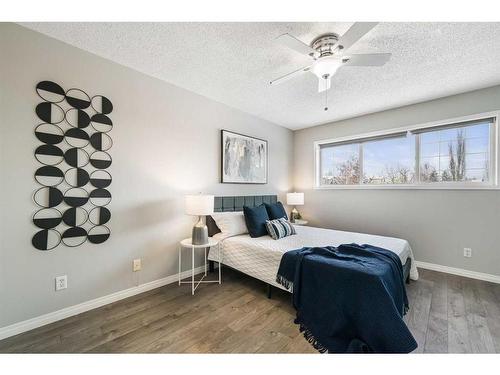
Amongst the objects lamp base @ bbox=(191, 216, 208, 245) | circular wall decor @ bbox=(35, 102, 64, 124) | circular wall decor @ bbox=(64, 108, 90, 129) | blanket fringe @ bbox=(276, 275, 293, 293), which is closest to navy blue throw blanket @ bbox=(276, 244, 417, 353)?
blanket fringe @ bbox=(276, 275, 293, 293)

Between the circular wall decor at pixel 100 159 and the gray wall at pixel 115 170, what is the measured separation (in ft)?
0.24

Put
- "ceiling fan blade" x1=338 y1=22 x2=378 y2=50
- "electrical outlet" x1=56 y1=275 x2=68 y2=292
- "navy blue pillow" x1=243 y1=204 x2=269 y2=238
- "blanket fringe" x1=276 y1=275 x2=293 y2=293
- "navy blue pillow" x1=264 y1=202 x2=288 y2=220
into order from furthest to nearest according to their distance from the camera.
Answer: "navy blue pillow" x1=264 y1=202 x2=288 y2=220 → "navy blue pillow" x1=243 y1=204 x2=269 y2=238 → "blanket fringe" x1=276 y1=275 x2=293 y2=293 → "electrical outlet" x1=56 y1=275 x2=68 y2=292 → "ceiling fan blade" x1=338 y1=22 x2=378 y2=50

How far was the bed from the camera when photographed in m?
2.32

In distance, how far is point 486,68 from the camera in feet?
7.62

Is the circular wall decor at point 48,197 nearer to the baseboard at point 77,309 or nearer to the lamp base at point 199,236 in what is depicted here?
the baseboard at point 77,309

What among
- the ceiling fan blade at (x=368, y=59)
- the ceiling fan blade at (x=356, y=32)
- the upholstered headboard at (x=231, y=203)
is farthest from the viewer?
the upholstered headboard at (x=231, y=203)

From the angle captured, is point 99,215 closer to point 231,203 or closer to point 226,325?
point 226,325

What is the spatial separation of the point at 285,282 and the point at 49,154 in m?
2.47

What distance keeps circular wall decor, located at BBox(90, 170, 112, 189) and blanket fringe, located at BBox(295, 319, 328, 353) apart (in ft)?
7.51

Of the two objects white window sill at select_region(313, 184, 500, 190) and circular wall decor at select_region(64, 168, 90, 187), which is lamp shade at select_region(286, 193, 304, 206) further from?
circular wall decor at select_region(64, 168, 90, 187)

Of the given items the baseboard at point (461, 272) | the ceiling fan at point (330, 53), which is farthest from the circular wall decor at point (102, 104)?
the baseboard at point (461, 272)

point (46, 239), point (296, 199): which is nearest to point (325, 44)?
point (296, 199)

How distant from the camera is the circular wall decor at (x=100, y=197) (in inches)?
82.7
